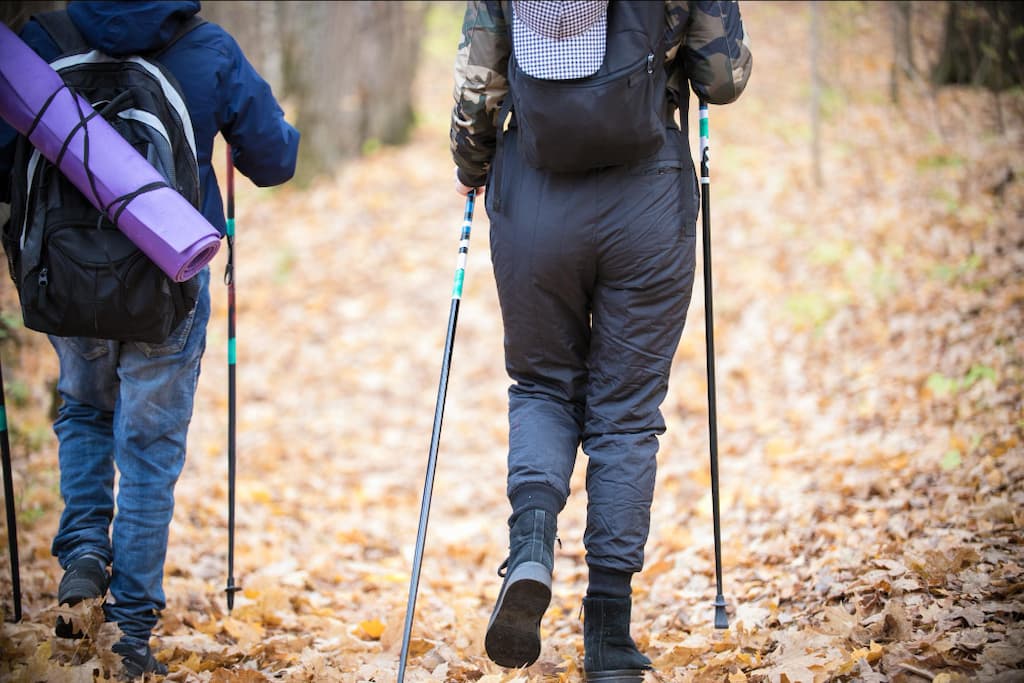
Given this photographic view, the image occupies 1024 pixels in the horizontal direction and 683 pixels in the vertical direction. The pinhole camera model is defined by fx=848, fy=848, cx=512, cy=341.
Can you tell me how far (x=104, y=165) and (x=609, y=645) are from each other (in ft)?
6.86

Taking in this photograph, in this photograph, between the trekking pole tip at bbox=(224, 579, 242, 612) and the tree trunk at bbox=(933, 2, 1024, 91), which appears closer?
the trekking pole tip at bbox=(224, 579, 242, 612)

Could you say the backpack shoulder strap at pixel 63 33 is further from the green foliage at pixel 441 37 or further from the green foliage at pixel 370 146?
the green foliage at pixel 441 37

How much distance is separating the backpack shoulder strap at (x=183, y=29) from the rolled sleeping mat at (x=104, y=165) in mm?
356

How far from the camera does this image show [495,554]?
4664 mm

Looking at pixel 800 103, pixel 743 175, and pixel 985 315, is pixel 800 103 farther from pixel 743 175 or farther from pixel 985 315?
pixel 985 315

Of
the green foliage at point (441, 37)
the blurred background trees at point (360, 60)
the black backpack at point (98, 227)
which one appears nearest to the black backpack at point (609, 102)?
the black backpack at point (98, 227)

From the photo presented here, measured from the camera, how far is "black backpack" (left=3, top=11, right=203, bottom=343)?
254 centimetres

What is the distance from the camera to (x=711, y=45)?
2.53m

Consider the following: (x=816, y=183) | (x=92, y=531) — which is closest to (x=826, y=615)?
(x=92, y=531)

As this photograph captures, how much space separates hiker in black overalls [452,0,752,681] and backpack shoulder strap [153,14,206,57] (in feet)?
3.13

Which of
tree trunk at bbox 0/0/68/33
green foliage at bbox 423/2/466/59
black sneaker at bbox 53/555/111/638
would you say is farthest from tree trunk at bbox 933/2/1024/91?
green foliage at bbox 423/2/466/59

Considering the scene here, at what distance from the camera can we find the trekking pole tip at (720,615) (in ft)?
10.3

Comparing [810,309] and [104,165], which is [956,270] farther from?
[104,165]

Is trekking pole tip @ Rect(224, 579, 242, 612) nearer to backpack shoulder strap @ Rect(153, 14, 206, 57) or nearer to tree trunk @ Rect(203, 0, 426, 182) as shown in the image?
backpack shoulder strap @ Rect(153, 14, 206, 57)
